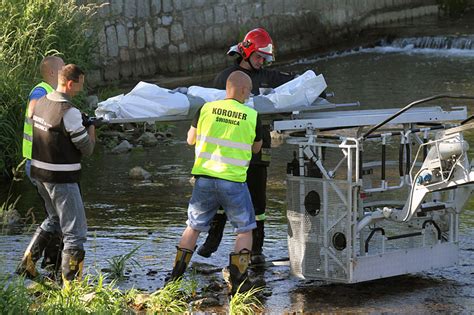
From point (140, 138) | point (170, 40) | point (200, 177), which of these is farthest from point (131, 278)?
point (170, 40)

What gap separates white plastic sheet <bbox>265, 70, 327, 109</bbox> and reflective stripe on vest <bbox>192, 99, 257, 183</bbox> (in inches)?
23.4

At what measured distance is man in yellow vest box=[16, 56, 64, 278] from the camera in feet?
29.5

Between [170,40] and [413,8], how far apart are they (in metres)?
8.20

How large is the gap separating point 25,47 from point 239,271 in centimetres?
627

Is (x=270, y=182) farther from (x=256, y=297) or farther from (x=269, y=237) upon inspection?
(x=256, y=297)

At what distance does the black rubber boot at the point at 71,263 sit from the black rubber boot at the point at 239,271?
1083 mm

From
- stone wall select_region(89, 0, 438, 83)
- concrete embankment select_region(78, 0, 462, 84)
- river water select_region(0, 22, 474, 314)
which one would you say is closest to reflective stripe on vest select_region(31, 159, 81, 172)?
river water select_region(0, 22, 474, 314)

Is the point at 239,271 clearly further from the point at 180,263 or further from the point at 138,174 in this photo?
the point at 138,174

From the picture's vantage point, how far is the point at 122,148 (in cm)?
1476

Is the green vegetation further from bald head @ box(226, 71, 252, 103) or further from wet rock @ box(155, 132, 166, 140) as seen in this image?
wet rock @ box(155, 132, 166, 140)

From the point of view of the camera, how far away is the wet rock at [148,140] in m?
15.2

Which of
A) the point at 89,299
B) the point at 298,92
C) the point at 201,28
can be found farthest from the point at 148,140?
the point at 201,28

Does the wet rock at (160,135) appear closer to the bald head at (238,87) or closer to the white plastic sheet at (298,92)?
the white plastic sheet at (298,92)

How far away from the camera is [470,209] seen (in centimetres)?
1148
